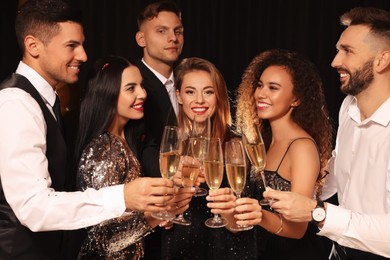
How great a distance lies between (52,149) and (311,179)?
3.90 feet

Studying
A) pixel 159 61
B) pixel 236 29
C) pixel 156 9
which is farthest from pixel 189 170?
pixel 236 29

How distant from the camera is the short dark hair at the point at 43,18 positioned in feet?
7.38

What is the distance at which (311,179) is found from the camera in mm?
2438

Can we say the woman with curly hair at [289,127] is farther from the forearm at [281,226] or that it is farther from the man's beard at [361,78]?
the man's beard at [361,78]

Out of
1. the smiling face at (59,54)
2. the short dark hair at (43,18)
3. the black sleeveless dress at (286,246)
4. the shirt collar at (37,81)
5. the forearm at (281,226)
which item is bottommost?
the black sleeveless dress at (286,246)

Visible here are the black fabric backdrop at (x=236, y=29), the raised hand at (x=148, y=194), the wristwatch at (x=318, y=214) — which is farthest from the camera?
the black fabric backdrop at (x=236, y=29)

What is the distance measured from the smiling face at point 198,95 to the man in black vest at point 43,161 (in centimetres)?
85

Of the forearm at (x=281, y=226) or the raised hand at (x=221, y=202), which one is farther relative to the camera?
the forearm at (x=281, y=226)

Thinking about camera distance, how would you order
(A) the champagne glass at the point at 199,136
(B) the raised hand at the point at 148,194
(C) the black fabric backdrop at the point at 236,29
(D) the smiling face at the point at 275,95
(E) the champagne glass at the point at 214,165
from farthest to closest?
(C) the black fabric backdrop at the point at 236,29 → (D) the smiling face at the point at 275,95 → (A) the champagne glass at the point at 199,136 → (E) the champagne glass at the point at 214,165 → (B) the raised hand at the point at 148,194

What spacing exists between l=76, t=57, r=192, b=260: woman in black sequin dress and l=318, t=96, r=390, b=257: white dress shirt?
0.82 m

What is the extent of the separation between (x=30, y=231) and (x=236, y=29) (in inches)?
145

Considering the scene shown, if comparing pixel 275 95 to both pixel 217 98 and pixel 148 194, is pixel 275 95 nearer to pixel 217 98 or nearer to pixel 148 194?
pixel 217 98

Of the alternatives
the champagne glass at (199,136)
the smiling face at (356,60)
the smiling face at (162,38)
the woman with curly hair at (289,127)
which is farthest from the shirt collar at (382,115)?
the smiling face at (162,38)

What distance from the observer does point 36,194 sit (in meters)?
1.88
